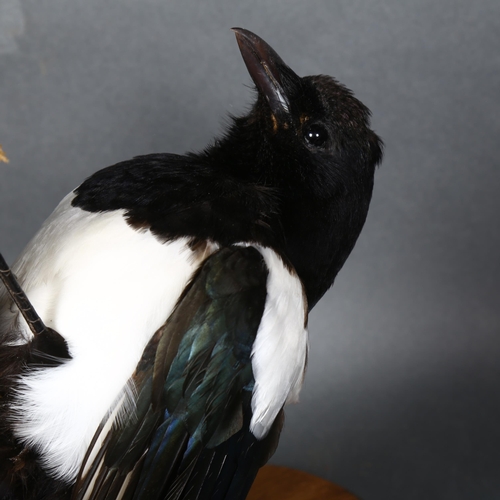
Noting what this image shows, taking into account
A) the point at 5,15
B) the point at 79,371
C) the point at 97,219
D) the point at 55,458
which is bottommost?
the point at 55,458

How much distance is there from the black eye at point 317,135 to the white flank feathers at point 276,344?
0.75 ft

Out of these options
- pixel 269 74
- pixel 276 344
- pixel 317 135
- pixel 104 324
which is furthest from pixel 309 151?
pixel 104 324

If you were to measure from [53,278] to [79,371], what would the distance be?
0.15 meters

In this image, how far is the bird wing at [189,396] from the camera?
1014 millimetres

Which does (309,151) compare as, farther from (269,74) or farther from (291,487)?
(291,487)

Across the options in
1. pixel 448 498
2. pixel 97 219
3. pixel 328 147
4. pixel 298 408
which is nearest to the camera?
pixel 97 219

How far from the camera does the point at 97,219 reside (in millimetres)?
1122

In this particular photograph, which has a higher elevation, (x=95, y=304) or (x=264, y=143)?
(x=264, y=143)

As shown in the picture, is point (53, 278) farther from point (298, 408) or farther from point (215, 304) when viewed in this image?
point (298, 408)

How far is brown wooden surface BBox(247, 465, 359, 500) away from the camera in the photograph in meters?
1.58

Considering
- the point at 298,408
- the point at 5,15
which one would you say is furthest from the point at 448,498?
the point at 5,15

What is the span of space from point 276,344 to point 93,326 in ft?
0.81

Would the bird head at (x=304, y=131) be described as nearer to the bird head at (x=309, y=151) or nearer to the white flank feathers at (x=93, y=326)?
the bird head at (x=309, y=151)

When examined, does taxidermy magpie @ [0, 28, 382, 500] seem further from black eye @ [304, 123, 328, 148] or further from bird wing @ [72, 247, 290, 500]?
black eye @ [304, 123, 328, 148]
